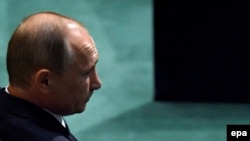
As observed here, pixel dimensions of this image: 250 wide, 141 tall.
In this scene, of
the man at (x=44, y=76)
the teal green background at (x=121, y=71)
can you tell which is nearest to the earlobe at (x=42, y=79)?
the man at (x=44, y=76)

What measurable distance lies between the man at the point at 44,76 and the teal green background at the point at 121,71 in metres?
1.60

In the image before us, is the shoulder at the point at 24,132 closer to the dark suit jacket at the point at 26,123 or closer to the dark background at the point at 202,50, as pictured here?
the dark suit jacket at the point at 26,123

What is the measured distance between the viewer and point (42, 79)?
0.72m

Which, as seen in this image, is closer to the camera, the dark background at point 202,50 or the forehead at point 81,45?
the forehead at point 81,45

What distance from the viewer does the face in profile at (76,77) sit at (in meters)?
0.72

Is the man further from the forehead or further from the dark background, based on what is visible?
the dark background

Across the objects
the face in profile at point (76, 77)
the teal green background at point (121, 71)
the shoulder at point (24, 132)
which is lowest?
the teal green background at point (121, 71)

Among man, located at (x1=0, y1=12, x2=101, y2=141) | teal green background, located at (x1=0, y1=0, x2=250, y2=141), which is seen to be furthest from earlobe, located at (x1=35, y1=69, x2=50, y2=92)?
teal green background, located at (x1=0, y1=0, x2=250, y2=141)

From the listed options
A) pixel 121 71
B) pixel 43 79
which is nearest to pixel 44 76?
pixel 43 79

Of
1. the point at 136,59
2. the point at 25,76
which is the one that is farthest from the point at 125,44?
the point at 25,76

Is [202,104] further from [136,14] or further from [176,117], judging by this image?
[136,14]

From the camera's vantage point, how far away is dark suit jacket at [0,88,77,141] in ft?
2.32

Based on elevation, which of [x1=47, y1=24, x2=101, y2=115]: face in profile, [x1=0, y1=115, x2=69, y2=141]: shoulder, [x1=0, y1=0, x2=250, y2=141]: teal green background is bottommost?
[x1=0, y1=0, x2=250, y2=141]: teal green background

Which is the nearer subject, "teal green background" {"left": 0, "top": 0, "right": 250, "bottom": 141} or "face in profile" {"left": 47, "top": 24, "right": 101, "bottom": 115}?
"face in profile" {"left": 47, "top": 24, "right": 101, "bottom": 115}
